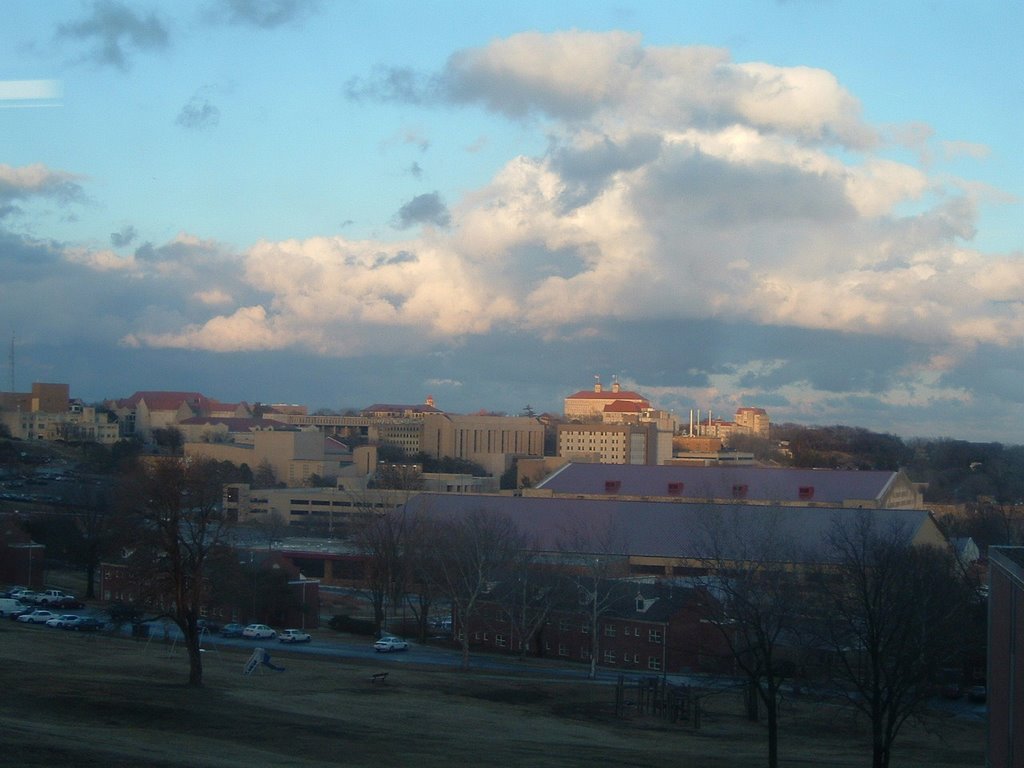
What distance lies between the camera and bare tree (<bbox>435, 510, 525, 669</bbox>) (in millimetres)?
40094

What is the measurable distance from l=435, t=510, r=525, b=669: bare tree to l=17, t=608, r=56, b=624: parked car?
45.6 ft

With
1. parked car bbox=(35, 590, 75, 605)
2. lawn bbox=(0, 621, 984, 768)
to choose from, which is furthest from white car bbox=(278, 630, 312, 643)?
parked car bbox=(35, 590, 75, 605)

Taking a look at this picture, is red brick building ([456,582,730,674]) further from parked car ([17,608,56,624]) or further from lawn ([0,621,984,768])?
parked car ([17,608,56,624])

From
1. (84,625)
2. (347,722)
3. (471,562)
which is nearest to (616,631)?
(471,562)

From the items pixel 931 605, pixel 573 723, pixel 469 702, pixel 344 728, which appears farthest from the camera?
pixel 469 702

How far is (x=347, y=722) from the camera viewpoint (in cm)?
2197

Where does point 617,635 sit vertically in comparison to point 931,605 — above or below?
below

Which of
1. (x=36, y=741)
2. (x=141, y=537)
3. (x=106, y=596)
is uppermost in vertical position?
(x=141, y=537)

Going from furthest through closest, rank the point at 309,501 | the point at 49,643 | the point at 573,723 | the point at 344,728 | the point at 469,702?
the point at 309,501 < the point at 49,643 < the point at 469,702 < the point at 573,723 < the point at 344,728

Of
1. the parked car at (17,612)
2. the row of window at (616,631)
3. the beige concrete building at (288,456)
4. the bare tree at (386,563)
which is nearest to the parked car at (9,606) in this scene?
the parked car at (17,612)

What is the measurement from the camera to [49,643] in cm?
3192

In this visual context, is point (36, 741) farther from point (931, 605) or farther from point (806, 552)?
point (806, 552)

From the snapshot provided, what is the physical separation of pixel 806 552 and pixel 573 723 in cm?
1560

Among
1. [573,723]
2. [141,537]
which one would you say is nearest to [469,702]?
[573,723]
